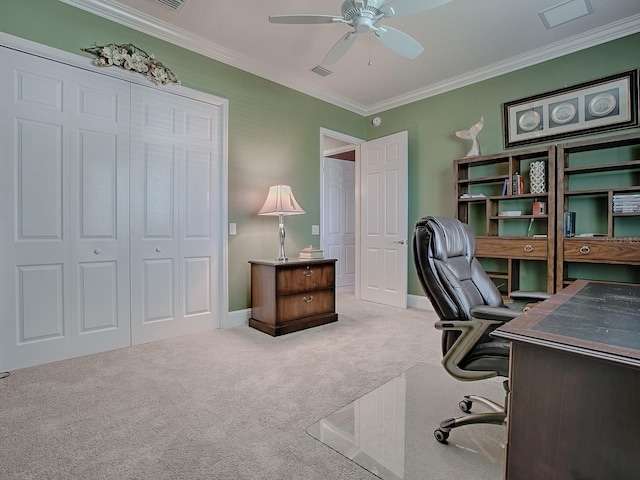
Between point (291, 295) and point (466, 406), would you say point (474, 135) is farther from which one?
point (466, 406)

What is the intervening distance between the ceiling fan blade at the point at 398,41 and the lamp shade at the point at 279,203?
161 centimetres

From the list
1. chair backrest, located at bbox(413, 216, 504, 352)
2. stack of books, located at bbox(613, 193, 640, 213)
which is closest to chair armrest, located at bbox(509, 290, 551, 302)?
chair backrest, located at bbox(413, 216, 504, 352)

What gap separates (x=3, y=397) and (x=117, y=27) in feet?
9.09

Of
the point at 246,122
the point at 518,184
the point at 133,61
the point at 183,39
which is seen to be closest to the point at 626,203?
the point at 518,184

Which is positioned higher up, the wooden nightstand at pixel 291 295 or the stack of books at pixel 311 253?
the stack of books at pixel 311 253

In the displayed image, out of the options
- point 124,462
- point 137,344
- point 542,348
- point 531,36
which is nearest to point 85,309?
point 137,344

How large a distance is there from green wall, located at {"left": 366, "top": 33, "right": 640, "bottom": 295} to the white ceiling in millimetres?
113

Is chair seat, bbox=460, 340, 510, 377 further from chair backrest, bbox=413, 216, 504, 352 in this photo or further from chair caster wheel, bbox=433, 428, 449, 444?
chair caster wheel, bbox=433, 428, 449, 444

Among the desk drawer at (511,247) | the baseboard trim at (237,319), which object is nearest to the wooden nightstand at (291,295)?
the baseboard trim at (237,319)

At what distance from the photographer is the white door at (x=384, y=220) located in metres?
4.31

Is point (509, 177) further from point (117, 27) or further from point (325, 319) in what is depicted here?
point (117, 27)

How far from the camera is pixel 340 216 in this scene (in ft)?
20.9

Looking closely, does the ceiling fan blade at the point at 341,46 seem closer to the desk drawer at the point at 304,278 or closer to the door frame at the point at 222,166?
the door frame at the point at 222,166

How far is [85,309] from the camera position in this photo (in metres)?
2.65
